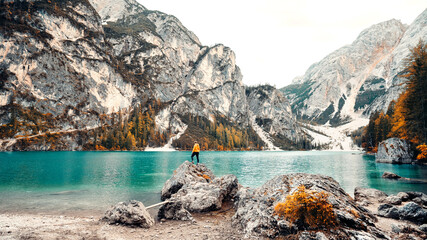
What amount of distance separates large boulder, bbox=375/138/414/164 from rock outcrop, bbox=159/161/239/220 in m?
60.5

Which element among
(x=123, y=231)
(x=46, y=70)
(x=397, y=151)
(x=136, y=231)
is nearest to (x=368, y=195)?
(x=136, y=231)

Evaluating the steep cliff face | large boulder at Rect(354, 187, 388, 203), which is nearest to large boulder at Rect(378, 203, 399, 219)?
large boulder at Rect(354, 187, 388, 203)

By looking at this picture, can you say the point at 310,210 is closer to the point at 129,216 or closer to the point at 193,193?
the point at 129,216

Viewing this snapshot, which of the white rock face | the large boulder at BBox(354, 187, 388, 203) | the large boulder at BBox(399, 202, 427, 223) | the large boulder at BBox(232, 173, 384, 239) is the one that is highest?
the white rock face

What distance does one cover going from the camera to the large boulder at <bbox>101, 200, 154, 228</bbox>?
12898mm

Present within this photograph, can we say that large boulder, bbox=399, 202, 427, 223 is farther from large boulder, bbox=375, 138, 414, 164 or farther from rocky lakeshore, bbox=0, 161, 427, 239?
large boulder, bbox=375, 138, 414, 164

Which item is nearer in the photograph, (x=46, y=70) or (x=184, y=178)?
(x=184, y=178)

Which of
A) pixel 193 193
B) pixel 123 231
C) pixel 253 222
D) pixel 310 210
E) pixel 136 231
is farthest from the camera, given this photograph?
pixel 193 193

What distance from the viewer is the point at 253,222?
1094 centimetres

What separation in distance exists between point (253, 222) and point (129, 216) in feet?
25.4

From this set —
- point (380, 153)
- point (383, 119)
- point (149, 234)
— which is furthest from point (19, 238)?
point (383, 119)

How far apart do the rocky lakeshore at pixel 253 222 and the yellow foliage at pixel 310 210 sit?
6 cm

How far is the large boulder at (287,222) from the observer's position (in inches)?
353

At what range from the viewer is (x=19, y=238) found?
9727 millimetres
